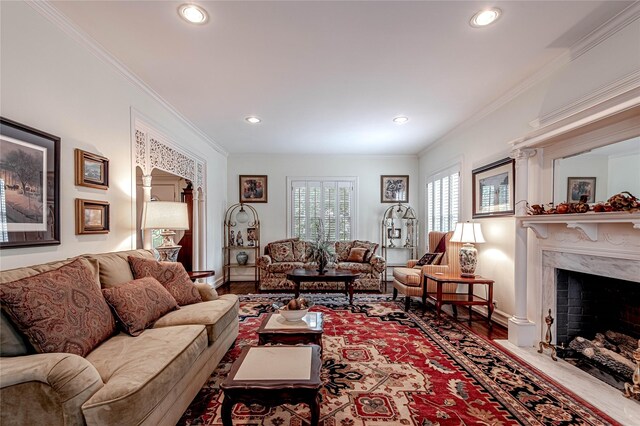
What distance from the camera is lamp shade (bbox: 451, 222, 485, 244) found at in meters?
3.71

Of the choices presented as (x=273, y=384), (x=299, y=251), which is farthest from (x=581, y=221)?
(x=299, y=251)

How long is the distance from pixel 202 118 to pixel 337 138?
2.22 metres

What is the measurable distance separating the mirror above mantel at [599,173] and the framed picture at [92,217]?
13.4ft

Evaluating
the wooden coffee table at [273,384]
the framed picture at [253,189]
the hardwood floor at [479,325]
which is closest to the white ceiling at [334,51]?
the wooden coffee table at [273,384]

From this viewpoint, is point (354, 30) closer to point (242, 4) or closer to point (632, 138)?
point (242, 4)

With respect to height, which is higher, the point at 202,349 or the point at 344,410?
the point at 202,349

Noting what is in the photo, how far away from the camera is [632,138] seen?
2064 mm

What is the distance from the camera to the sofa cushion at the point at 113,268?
2.17m

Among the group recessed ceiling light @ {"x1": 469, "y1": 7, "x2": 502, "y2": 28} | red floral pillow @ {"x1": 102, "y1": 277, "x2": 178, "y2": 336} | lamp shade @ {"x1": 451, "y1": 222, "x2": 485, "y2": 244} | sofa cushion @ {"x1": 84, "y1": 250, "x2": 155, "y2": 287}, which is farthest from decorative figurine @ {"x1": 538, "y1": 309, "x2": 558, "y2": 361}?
sofa cushion @ {"x1": 84, "y1": 250, "x2": 155, "y2": 287}

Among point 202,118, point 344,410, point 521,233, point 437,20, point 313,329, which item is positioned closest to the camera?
point 344,410

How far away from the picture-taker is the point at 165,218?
3166 millimetres

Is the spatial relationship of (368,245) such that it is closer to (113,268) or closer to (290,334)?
(290,334)

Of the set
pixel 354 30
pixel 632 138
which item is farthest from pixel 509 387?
pixel 354 30

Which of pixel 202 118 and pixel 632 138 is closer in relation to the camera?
pixel 632 138
